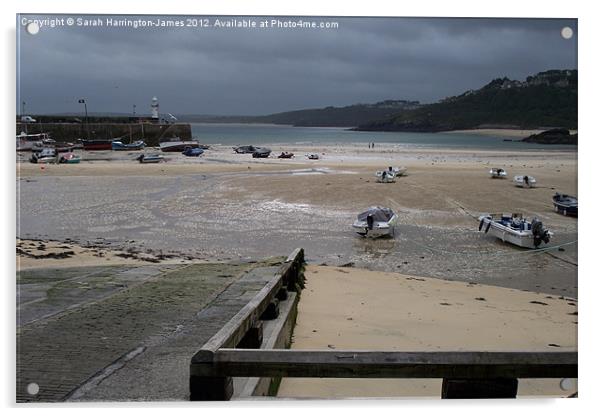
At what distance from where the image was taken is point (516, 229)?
6.18m

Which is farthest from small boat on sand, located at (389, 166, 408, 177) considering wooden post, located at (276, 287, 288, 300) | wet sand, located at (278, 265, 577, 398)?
wooden post, located at (276, 287, 288, 300)

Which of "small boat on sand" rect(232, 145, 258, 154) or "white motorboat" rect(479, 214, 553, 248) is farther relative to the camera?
"small boat on sand" rect(232, 145, 258, 154)

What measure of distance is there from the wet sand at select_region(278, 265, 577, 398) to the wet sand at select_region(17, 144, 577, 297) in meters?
0.37

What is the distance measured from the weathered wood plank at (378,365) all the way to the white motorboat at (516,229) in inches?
123

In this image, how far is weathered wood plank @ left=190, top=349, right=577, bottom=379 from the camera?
2684 mm

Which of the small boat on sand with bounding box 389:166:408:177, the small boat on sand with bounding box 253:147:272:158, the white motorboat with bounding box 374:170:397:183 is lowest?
the white motorboat with bounding box 374:170:397:183

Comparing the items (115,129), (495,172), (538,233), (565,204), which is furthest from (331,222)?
(565,204)

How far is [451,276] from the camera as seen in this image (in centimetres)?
664

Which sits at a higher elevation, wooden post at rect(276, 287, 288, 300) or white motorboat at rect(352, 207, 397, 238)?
white motorboat at rect(352, 207, 397, 238)

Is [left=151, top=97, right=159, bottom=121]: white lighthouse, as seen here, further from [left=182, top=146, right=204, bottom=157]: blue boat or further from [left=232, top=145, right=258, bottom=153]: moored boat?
[left=232, top=145, right=258, bottom=153]: moored boat

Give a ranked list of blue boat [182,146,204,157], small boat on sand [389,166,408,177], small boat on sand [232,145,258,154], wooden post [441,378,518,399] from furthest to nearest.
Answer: small boat on sand [232,145,258,154] < blue boat [182,146,204,157] < small boat on sand [389,166,408,177] < wooden post [441,378,518,399]
